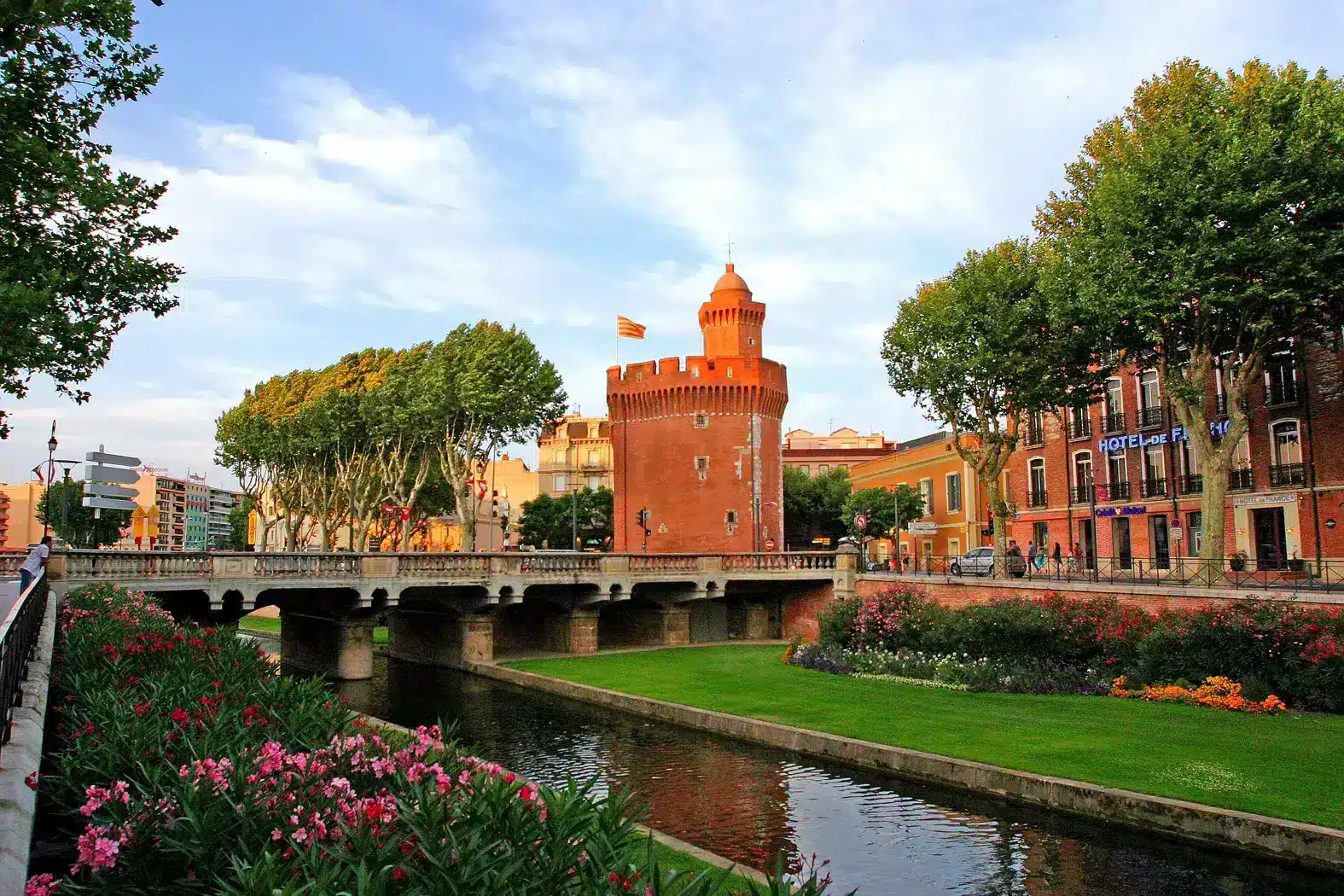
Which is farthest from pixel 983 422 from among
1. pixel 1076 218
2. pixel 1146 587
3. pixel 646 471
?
pixel 646 471

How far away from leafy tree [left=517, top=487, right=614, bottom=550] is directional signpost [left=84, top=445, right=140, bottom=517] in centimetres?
5666

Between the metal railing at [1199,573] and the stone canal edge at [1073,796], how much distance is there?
44.2 feet

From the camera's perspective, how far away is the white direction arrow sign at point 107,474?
19719 millimetres

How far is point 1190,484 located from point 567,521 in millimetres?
50578

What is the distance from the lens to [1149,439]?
39906 mm

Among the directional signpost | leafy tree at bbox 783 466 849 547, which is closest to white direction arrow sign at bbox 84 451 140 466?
the directional signpost

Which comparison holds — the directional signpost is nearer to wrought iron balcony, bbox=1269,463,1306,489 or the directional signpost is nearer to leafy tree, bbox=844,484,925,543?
wrought iron balcony, bbox=1269,463,1306,489

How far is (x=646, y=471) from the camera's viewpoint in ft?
177

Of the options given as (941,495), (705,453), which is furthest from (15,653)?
(941,495)

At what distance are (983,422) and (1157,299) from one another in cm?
1035

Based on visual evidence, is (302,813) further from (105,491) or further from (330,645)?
(330,645)

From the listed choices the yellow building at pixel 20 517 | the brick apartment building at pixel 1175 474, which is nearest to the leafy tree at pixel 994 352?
the brick apartment building at pixel 1175 474

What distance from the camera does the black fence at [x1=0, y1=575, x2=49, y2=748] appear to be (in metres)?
6.80

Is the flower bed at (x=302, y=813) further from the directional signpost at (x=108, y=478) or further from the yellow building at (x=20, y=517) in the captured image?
the yellow building at (x=20, y=517)
